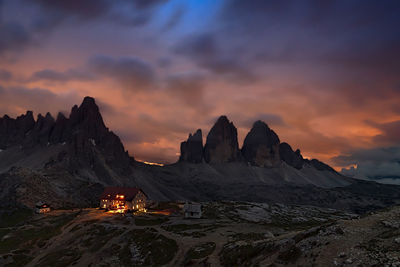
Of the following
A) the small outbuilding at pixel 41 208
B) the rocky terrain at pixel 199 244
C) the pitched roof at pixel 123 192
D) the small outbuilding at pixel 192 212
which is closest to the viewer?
the rocky terrain at pixel 199 244

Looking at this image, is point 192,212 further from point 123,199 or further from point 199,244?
point 199,244

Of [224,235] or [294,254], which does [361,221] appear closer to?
[294,254]

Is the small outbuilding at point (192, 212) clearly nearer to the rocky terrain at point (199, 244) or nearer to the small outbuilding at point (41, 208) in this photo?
the rocky terrain at point (199, 244)

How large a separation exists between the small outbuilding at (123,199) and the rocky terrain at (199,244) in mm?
22802

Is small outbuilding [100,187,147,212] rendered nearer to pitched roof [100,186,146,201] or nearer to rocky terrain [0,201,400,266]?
pitched roof [100,186,146,201]

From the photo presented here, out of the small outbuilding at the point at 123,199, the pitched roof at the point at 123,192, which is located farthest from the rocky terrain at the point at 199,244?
the pitched roof at the point at 123,192

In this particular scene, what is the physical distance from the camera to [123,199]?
5886 inches

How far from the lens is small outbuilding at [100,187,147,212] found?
147375 millimetres

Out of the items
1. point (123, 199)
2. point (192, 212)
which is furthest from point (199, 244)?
point (123, 199)

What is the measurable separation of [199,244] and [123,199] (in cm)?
9200

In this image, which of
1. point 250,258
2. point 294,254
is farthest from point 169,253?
point 294,254

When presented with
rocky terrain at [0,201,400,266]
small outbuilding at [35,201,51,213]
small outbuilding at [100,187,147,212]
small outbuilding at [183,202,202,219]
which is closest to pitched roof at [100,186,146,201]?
small outbuilding at [100,187,147,212]

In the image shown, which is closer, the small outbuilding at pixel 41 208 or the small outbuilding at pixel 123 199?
the small outbuilding at pixel 123 199

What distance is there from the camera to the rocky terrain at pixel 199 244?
31.9m
